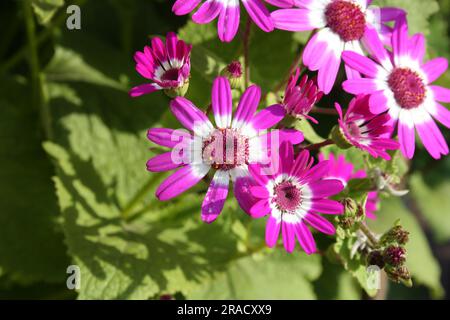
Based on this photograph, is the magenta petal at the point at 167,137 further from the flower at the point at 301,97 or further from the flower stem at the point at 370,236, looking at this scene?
the flower stem at the point at 370,236

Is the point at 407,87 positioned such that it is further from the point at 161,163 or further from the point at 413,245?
the point at 413,245

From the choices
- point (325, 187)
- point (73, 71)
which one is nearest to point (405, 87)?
point (325, 187)

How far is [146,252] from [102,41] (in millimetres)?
1113

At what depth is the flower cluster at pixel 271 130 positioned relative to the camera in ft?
4.40

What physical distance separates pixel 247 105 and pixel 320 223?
316 mm

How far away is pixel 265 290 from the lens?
2.12m

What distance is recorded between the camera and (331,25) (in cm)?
160

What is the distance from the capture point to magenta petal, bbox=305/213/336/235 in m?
1.36

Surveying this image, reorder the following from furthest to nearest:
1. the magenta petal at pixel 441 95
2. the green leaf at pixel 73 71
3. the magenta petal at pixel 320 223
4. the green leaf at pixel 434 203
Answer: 1. the green leaf at pixel 434 203
2. the green leaf at pixel 73 71
3. the magenta petal at pixel 441 95
4. the magenta petal at pixel 320 223

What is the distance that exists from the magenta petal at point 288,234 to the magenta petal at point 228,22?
1.43 feet

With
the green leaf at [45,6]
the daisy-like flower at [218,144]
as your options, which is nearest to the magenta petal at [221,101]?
the daisy-like flower at [218,144]

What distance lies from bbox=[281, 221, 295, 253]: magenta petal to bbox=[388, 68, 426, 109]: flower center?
0.48 metres

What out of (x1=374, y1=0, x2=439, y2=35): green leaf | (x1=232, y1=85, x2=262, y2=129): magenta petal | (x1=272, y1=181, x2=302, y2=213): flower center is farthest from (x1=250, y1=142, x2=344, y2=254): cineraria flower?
(x1=374, y1=0, x2=439, y2=35): green leaf
